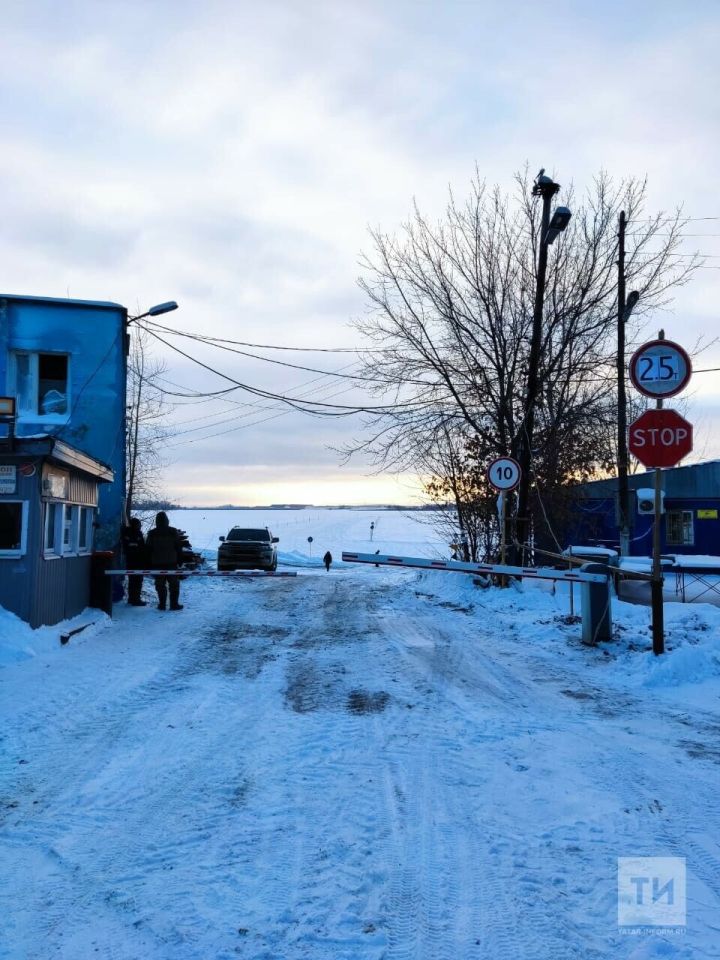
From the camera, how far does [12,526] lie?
11.3 meters

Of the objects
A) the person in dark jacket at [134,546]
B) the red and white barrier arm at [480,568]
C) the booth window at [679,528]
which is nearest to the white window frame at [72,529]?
the person in dark jacket at [134,546]

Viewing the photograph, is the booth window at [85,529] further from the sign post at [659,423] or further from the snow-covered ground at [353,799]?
the sign post at [659,423]

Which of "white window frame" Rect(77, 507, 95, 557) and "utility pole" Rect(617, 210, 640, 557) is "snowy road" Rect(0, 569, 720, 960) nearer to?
"white window frame" Rect(77, 507, 95, 557)

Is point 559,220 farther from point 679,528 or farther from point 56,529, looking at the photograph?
point 679,528

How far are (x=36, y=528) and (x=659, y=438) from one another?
8.47m

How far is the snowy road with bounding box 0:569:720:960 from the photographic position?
3.46 m

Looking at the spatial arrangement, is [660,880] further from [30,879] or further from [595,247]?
[595,247]

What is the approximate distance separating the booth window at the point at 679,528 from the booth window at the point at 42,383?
924 inches

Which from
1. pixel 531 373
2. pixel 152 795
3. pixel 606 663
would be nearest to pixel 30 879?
pixel 152 795

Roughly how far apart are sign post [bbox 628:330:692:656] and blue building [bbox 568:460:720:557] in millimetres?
19121

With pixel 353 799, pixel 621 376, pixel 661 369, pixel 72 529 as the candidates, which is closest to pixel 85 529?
pixel 72 529

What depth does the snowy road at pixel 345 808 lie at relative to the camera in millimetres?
3459
